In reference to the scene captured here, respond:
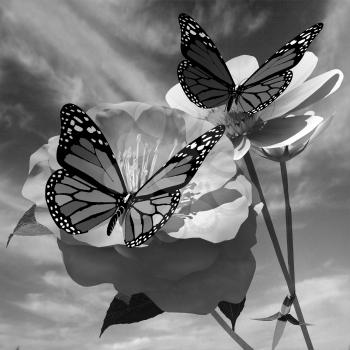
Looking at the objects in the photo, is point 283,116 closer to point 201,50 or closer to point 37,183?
point 201,50

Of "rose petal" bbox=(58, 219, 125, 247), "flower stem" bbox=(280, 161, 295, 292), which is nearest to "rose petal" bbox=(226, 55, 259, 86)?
"flower stem" bbox=(280, 161, 295, 292)

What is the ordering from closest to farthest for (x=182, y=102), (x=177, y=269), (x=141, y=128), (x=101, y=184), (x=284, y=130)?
(x=177, y=269) < (x=101, y=184) < (x=141, y=128) < (x=284, y=130) < (x=182, y=102)

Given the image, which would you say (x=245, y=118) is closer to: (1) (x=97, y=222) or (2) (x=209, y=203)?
(2) (x=209, y=203)

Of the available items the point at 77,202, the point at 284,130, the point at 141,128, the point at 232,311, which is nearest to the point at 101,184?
the point at 77,202

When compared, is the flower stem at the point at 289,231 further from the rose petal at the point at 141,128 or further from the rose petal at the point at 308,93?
the rose petal at the point at 141,128

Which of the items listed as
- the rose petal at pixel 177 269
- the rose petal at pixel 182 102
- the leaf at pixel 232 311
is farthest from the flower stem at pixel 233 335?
the rose petal at pixel 182 102

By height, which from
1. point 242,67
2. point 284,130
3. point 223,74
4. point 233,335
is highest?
point 242,67

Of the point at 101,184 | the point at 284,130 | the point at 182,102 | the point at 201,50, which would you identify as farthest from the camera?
the point at 182,102

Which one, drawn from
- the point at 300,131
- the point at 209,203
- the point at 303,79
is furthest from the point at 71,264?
the point at 303,79
